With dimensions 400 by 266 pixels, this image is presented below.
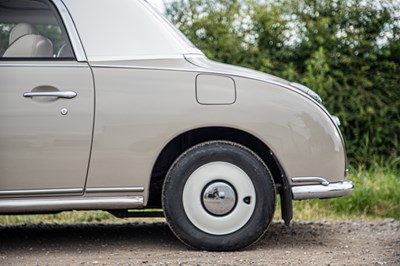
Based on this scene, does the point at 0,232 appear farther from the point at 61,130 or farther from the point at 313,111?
the point at 313,111

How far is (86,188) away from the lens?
215 inches

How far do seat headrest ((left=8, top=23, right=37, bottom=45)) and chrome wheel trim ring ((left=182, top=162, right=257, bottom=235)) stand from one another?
140 cm

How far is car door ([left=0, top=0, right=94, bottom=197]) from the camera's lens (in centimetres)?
534

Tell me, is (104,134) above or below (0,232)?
above

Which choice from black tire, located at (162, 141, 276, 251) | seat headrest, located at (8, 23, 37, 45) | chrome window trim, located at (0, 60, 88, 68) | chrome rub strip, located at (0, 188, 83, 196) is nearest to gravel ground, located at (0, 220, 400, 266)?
black tire, located at (162, 141, 276, 251)

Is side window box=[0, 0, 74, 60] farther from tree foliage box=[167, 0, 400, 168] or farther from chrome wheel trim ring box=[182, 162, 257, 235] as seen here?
tree foliage box=[167, 0, 400, 168]

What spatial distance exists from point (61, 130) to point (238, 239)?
4.15ft

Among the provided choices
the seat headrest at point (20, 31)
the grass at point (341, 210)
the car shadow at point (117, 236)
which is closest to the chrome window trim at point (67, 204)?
the car shadow at point (117, 236)

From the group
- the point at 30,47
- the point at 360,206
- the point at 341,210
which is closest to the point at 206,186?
the point at 30,47

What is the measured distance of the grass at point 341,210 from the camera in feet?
25.7

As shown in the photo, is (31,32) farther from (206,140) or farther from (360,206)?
(360,206)

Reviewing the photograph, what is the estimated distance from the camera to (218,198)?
548 centimetres

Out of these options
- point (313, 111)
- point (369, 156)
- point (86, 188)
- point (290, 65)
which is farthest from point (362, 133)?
point (86, 188)

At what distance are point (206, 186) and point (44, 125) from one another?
104cm
